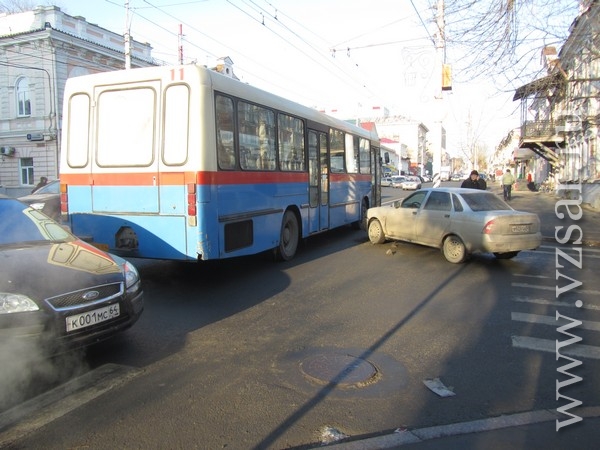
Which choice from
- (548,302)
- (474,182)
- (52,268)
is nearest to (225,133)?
(52,268)

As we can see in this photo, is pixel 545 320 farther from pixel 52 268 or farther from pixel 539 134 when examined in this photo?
pixel 539 134

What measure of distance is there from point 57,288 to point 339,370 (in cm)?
261

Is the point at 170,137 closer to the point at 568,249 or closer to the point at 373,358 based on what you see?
the point at 373,358

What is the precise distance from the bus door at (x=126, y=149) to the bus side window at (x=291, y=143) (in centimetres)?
273

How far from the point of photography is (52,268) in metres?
4.39

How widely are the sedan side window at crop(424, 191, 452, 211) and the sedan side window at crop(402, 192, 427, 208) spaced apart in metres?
0.29

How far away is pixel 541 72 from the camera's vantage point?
10008 mm

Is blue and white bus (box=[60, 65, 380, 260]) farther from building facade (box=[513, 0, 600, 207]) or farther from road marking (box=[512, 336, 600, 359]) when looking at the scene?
building facade (box=[513, 0, 600, 207])

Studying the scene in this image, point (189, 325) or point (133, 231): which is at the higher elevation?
point (133, 231)

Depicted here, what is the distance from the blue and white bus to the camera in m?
6.81

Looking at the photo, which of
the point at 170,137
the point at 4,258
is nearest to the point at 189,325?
the point at 4,258

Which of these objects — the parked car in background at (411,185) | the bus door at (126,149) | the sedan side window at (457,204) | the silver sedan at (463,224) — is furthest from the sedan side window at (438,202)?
the parked car in background at (411,185)

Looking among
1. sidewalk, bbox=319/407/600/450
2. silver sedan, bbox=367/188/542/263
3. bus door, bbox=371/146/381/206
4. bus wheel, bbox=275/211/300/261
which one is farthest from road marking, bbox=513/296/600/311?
bus door, bbox=371/146/381/206

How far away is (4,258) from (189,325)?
7.01 ft
